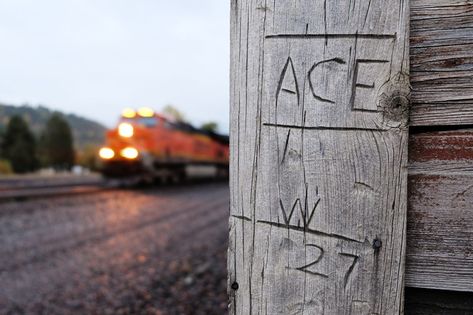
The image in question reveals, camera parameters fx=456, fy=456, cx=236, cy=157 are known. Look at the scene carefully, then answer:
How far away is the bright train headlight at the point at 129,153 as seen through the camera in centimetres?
1697

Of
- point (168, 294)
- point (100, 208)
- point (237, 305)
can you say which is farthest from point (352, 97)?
point (100, 208)

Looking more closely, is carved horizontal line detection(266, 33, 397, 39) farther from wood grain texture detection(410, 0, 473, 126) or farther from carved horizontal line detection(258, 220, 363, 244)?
carved horizontal line detection(258, 220, 363, 244)

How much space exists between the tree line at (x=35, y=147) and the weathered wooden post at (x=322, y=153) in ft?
103

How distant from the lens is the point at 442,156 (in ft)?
3.00

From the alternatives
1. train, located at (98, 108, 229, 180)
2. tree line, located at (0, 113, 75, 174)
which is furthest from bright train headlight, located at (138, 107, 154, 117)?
tree line, located at (0, 113, 75, 174)

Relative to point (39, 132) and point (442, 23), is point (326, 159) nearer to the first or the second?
point (442, 23)

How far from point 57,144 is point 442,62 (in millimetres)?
42789

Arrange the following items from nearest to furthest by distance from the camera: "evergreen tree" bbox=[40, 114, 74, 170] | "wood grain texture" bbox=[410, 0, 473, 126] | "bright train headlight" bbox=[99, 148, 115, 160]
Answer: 1. "wood grain texture" bbox=[410, 0, 473, 126]
2. "bright train headlight" bbox=[99, 148, 115, 160]
3. "evergreen tree" bbox=[40, 114, 74, 170]

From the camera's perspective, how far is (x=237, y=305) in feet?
3.43

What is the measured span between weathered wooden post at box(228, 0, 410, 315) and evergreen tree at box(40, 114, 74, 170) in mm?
38578

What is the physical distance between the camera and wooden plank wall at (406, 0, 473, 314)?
35.8 inches

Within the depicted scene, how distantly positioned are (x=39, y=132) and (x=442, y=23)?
1769 inches

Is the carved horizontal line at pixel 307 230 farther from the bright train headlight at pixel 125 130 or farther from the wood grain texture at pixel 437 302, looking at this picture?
the bright train headlight at pixel 125 130

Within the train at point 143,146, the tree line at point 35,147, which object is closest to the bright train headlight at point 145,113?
the train at point 143,146
